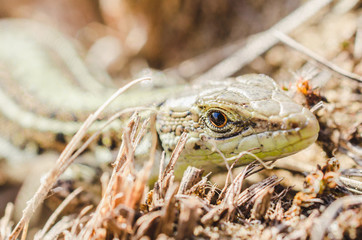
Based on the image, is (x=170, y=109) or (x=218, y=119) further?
(x=170, y=109)

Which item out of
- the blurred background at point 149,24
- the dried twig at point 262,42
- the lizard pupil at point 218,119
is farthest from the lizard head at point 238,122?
the blurred background at point 149,24

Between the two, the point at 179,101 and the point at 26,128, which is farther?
the point at 26,128

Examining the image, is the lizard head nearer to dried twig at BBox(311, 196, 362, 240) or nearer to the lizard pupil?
the lizard pupil

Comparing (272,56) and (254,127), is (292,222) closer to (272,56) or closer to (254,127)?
(254,127)

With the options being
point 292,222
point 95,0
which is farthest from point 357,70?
point 95,0

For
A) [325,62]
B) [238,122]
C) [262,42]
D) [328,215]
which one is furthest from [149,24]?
[328,215]

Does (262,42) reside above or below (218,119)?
above

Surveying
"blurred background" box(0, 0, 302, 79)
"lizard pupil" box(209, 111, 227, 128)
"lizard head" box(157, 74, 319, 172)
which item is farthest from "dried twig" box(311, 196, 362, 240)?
"blurred background" box(0, 0, 302, 79)

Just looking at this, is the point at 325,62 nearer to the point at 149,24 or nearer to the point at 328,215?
the point at 328,215
